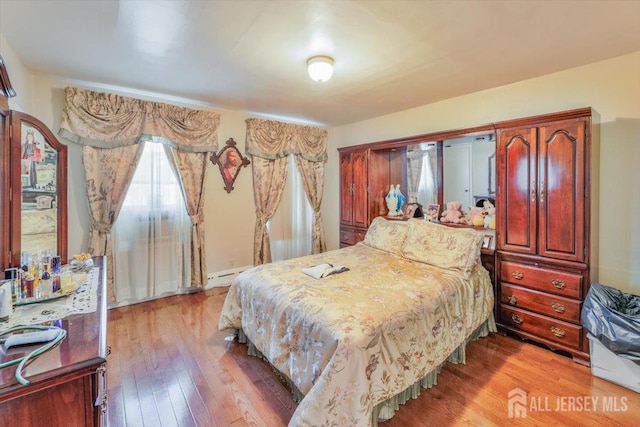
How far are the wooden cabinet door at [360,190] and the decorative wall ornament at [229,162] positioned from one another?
163 centimetres

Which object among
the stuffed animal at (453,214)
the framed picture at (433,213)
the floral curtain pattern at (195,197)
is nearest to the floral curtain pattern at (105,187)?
the floral curtain pattern at (195,197)

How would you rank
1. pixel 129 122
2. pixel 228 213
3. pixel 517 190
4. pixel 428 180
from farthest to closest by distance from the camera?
pixel 228 213 → pixel 428 180 → pixel 129 122 → pixel 517 190

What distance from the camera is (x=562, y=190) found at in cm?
235

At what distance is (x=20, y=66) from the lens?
251 centimetres

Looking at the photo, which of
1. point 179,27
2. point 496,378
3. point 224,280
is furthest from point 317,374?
point 224,280

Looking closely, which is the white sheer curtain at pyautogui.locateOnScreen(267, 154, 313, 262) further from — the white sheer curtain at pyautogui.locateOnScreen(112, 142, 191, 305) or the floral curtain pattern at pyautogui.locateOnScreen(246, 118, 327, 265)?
the white sheer curtain at pyautogui.locateOnScreen(112, 142, 191, 305)

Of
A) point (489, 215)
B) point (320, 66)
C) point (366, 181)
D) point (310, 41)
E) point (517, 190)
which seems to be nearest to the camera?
point (310, 41)

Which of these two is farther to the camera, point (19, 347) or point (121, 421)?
point (121, 421)

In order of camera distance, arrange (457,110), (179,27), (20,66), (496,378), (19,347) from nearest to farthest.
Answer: (19,347) → (179,27) → (496,378) → (20,66) → (457,110)

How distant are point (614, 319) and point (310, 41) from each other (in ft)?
9.51

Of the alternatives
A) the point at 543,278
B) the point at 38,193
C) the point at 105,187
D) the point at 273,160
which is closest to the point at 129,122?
the point at 105,187

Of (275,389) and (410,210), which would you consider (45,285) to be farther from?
(410,210)

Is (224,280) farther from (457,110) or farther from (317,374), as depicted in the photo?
(457,110)

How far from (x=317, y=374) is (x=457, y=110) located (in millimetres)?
3212
